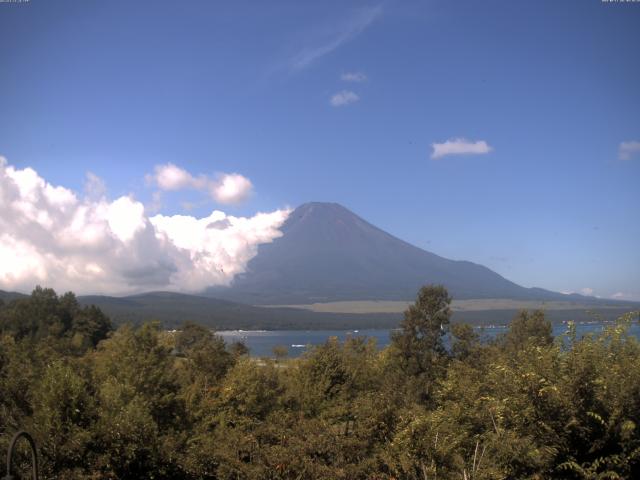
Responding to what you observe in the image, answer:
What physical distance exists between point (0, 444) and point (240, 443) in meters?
4.39

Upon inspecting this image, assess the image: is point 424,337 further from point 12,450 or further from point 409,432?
point 12,450

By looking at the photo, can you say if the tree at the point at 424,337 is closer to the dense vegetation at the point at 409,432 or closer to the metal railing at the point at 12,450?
the dense vegetation at the point at 409,432

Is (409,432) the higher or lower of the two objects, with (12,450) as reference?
lower

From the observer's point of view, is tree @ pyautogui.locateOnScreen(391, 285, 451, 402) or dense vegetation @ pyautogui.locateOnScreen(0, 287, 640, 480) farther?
tree @ pyautogui.locateOnScreen(391, 285, 451, 402)

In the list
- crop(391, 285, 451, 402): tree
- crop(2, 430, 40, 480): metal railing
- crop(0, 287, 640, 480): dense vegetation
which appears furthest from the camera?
crop(391, 285, 451, 402): tree

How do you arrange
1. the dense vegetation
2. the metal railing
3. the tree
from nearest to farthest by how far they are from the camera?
the metal railing, the dense vegetation, the tree

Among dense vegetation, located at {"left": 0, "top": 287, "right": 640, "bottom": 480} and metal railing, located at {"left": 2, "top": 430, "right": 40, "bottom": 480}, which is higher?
metal railing, located at {"left": 2, "top": 430, "right": 40, "bottom": 480}

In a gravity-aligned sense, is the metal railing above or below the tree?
above

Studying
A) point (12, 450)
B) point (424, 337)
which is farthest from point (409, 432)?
point (424, 337)

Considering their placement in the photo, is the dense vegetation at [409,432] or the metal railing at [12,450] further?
the dense vegetation at [409,432]

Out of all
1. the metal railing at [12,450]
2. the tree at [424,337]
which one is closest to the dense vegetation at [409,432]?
the metal railing at [12,450]

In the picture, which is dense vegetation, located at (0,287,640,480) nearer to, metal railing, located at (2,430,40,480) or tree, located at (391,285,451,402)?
metal railing, located at (2,430,40,480)

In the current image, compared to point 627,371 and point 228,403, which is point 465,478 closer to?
point 627,371

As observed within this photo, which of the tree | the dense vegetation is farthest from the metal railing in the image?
the tree
